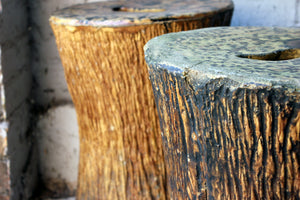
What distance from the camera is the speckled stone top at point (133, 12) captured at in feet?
4.18

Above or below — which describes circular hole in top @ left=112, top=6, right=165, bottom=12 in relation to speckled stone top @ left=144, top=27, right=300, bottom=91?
above

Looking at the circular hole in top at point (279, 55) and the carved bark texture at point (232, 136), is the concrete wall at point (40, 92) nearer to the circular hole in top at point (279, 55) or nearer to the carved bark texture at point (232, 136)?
the circular hole in top at point (279, 55)

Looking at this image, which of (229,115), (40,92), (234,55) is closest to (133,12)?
(234,55)

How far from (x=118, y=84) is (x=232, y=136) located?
70 centimetres

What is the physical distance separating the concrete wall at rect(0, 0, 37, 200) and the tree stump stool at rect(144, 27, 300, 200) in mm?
1069

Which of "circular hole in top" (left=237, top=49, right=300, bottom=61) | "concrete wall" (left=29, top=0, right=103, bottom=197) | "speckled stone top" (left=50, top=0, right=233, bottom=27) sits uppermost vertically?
"speckled stone top" (left=50, top=0, right=233, bottom=27)

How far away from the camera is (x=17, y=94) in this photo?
6.26 ft

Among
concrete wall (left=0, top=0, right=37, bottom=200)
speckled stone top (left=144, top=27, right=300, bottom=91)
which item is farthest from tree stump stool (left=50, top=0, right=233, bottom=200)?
concrete wall (left=0, top=0, right=37, bottom=200)

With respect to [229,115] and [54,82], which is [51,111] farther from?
[229,115]

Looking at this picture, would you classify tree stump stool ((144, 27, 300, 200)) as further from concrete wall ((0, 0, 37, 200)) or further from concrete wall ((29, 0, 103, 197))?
concrete wall ((29, 0, 103, 197))

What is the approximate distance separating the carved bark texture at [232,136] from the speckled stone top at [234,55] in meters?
0.02

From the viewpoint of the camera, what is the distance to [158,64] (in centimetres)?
84

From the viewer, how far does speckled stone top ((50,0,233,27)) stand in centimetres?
127

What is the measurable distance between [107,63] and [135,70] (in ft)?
0.34
